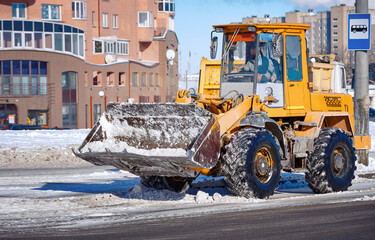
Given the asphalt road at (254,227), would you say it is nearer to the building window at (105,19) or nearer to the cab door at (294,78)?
the cab door at (294,78)

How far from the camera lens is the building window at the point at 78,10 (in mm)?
70125

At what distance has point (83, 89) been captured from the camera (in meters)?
66.2

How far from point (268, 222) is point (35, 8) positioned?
60.1m

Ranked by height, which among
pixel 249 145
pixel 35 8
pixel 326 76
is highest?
pixel 35 8

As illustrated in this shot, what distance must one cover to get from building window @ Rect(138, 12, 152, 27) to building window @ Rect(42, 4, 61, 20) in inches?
598

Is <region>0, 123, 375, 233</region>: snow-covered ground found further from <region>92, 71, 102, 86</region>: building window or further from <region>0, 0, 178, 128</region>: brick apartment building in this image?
<region>92, 71, 102, 86</region>: building window

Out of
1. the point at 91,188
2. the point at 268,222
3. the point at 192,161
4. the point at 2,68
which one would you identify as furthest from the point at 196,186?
the point at 2,68

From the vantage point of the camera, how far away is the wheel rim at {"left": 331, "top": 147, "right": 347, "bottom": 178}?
13.6 m

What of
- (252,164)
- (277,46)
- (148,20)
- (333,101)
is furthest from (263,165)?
(148,20)

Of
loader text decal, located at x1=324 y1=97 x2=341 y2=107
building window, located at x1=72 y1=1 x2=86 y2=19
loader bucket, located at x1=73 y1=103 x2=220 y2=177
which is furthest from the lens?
building window, located at x1=72 y1=1 x2=86 y2=19

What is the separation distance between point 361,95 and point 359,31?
1.54 meters

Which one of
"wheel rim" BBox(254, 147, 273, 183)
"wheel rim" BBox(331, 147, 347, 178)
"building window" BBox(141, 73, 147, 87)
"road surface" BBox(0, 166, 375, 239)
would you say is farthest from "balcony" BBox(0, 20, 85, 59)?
"wheel rim" BBox(254, 147, 273, 183)

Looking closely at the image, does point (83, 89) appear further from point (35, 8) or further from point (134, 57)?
point (134, 57)

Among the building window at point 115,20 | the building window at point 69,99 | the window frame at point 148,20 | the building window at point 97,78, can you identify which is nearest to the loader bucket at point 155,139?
the building window at point 69,99
